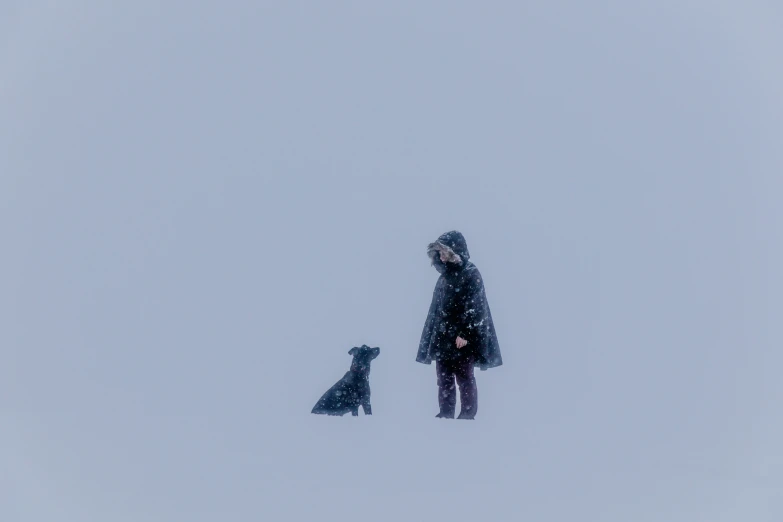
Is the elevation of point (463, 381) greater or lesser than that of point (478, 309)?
lesser

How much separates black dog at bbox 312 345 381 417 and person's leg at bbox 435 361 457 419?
0.85m

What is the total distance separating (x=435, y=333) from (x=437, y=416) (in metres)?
0.96

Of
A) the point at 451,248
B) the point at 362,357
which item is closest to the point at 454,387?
the point at 362,357

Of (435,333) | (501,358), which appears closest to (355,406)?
(435,333)

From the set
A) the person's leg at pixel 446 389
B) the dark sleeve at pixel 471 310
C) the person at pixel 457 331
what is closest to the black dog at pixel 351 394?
the person at pixel 457 331

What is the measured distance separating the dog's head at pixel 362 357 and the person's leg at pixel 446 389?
2.77 ft

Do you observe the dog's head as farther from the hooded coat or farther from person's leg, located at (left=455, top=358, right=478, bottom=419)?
person's leg, located at (left=455, top=358, right=478, bottom=419)

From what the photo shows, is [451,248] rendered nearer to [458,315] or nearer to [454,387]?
[458,315]

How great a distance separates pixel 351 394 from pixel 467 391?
4.33 ft

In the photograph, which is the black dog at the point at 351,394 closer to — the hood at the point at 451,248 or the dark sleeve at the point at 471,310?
the dark sleeve at the point at 471,310

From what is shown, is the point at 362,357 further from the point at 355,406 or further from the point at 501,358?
the point at 501,358

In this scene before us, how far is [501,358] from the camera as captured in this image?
720 centimetres

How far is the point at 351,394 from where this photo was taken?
7285mm

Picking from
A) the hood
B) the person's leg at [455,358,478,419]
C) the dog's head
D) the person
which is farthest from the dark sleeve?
the dog's head
